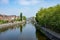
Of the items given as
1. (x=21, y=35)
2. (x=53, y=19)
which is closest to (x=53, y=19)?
(x=53, y=19)

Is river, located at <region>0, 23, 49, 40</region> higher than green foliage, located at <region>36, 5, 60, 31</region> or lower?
lower

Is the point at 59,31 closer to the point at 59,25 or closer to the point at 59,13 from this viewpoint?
the point at 59,25

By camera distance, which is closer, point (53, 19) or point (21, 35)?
point (53, 19)

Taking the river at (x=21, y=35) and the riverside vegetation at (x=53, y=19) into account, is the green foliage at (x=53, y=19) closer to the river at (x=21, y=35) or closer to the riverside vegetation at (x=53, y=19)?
the riverside vegetation at (x=53, y=19)

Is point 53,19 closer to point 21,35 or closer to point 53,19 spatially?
point 53,19

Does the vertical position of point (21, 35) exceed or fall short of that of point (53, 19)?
it falls short

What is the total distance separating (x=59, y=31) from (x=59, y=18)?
242 cm

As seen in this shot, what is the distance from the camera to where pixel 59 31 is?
3209cm

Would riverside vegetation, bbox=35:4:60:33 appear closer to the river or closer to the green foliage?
the green foliage

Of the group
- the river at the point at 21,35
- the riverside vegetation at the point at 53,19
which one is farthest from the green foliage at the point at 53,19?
the river at the point at 21,35

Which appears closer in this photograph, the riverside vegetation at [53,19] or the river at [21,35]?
the river at [21,35]

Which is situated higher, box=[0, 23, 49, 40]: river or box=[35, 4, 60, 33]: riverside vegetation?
box=[35, 4, 60, 33]: riverside vegetation

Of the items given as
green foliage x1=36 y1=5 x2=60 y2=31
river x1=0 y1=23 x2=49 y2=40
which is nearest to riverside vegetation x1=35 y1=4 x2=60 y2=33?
green foliage x1=36 y1=5 x2=60 y2=31

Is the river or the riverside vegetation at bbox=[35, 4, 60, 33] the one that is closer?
the river
